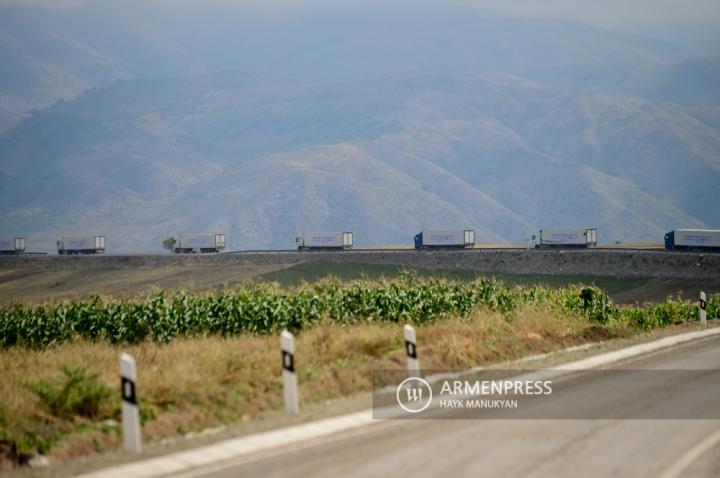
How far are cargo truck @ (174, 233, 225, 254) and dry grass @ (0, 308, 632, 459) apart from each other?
12781cm

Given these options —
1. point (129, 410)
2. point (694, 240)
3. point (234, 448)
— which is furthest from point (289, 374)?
point (694, 240)

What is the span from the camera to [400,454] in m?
15.1

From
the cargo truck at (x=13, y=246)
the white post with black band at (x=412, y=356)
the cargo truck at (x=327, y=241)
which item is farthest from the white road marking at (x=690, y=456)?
the cargo truck at (x=13, y=246)

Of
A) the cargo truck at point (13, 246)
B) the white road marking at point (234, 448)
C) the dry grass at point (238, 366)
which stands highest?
the cargo truck at point (13, 246)

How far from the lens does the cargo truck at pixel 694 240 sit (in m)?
116

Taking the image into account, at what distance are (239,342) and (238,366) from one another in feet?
17.5

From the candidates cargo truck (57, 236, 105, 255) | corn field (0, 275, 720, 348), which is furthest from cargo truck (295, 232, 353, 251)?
corn field (0, 275, 720, 348)

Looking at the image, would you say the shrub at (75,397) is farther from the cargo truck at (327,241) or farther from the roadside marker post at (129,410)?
the cargo truck at (327,241)

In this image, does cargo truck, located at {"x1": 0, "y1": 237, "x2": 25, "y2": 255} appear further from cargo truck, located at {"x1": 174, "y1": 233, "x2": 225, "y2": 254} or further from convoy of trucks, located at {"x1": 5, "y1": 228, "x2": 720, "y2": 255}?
cargo truck, located at {"x1": 174, "y1": 233, "x2": 225, "y2": 254}

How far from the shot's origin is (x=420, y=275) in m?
114

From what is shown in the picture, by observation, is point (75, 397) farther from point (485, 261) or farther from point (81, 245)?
point (81, 245)

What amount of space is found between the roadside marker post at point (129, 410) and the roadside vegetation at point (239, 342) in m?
0.80

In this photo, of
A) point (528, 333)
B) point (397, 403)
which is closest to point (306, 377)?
point (397, 403)

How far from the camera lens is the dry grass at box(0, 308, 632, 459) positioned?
57.1 ft
